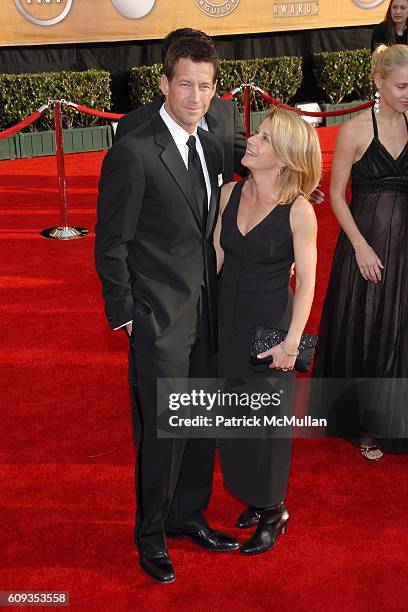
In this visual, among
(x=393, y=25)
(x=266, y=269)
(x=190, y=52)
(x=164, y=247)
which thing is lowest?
(x=266, y=269)

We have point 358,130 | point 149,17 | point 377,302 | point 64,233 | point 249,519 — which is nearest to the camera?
point 249,519

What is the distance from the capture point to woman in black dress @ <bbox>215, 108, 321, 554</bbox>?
3.20m

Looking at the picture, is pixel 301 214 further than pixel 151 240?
Yes

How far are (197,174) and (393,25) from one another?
17.3 feet

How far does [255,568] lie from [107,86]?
955 centimetres

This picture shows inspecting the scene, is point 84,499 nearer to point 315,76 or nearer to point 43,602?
point 43,602

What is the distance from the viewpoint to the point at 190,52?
9.90 feet

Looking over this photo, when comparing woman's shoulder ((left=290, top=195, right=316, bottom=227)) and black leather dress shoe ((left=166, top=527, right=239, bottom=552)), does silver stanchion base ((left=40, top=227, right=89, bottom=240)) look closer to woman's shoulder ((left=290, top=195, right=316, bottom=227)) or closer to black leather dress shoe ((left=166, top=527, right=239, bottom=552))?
black leather dress shoe ((left=166, top=527, right=239, bottom=552))

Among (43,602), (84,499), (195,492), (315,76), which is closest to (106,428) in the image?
(84,499)

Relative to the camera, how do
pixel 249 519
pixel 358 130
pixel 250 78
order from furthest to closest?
1. pixel 250 78
2. pixel 358 130
3. pixel 249 519

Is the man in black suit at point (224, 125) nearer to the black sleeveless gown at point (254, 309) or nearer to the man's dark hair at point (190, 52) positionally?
the black sleeveless gown at point (254, 309)

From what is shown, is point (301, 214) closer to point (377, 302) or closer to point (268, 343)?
point (268, 343)

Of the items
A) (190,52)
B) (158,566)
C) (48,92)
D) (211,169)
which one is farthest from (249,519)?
(48,92)

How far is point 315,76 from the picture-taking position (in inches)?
537
